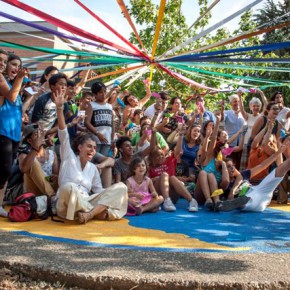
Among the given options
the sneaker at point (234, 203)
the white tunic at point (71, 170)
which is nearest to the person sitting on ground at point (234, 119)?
the sneaker at point (234, 203)

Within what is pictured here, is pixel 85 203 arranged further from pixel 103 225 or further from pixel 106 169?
pixel 106 169

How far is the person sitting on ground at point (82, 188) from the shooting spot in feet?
14.1

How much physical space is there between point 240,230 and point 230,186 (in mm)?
1619

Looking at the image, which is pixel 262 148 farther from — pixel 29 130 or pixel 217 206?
pixel 29 130

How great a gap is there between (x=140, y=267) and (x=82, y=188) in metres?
1.90

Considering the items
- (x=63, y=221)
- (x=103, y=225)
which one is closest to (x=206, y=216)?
(x=103, y=225)

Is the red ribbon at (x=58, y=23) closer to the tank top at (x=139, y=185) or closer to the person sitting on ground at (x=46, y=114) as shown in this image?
the person sitting on ground at (x=46, y=114)

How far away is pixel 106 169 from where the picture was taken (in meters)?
5.32

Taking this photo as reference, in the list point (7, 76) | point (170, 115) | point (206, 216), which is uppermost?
point (7, 76)

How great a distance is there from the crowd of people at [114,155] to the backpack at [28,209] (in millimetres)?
145

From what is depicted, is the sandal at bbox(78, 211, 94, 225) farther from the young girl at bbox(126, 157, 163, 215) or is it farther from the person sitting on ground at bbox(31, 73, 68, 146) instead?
the person sitting on ground at bbox(31, 73, 68, 146)

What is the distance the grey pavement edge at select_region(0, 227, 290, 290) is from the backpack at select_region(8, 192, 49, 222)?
2.94 ft

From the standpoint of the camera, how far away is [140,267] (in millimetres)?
2850

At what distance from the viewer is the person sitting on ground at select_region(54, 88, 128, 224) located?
4293mm
